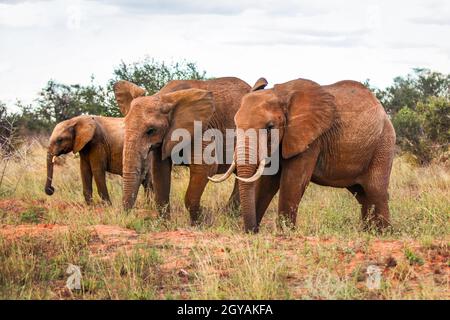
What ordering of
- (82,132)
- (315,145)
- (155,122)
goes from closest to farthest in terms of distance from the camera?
(315,145), (155,122), (82,132)

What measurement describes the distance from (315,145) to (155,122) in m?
2.21

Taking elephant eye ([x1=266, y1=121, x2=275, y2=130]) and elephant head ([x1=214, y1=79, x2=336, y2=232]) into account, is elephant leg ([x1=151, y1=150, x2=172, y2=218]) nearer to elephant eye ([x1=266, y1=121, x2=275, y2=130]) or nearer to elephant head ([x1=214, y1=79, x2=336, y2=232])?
elephant head ([x1=214, y1=79, x2=336, y2=232])

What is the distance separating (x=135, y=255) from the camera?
7.70 metres

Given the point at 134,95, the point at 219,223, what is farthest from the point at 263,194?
the point at 134,95

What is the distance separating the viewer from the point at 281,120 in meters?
9.86

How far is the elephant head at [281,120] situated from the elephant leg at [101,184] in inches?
171

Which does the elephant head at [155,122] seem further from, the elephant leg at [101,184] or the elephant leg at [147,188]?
the elephant leg at [101,184]

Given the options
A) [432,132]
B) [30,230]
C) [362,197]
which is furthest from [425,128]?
[30,230]

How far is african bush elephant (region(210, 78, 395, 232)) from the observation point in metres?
9.61

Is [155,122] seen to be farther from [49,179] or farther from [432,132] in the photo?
[432,132]

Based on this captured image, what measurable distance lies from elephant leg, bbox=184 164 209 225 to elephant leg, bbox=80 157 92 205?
3166 millimetres

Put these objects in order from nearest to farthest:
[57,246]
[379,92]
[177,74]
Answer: [57,246] < [177,74] < [379,92]
